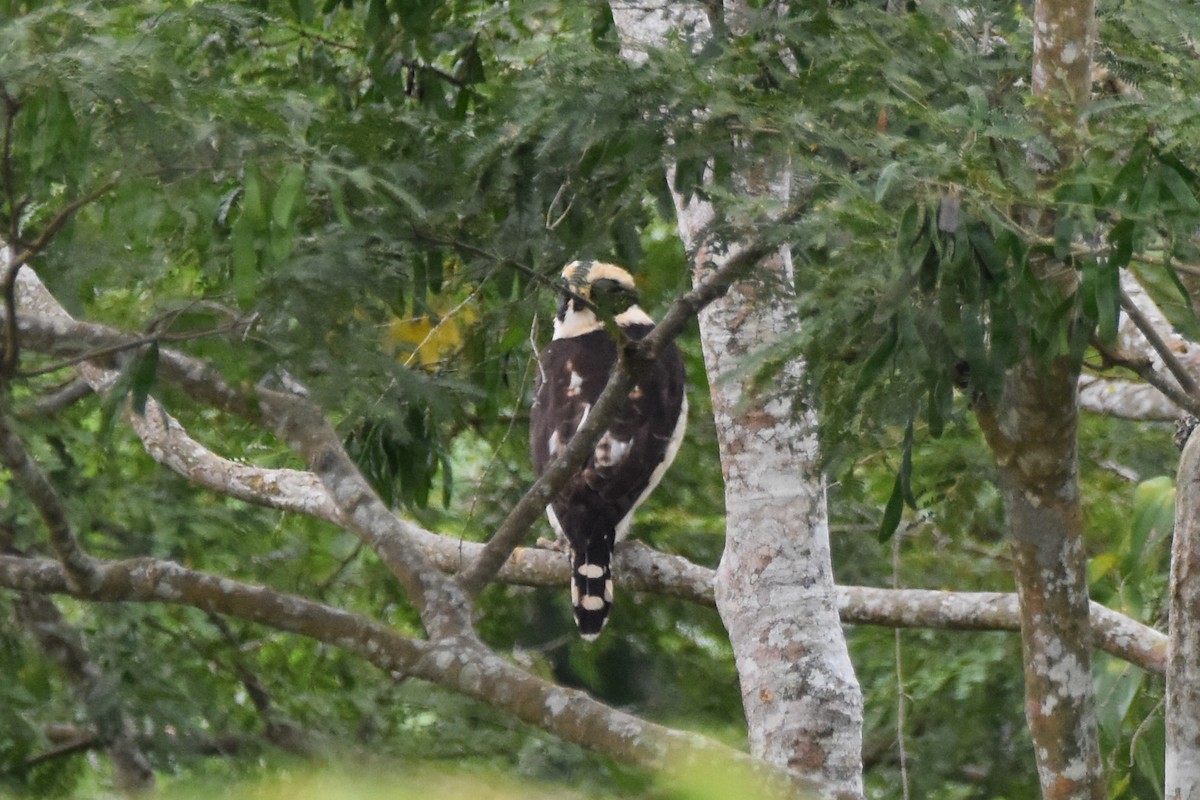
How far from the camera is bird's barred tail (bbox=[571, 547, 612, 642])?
5145mm

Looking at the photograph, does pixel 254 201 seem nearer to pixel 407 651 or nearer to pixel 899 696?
pixel 407 651

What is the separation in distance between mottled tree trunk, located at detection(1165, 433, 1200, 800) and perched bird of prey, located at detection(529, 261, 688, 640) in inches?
87.1

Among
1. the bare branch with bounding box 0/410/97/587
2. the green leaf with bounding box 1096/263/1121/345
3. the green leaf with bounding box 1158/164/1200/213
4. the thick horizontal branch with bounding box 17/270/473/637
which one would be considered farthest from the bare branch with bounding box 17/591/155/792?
the green leaf with bounding box 1158/164/1200/213

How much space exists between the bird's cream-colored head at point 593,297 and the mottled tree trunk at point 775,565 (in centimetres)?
24

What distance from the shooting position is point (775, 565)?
398 centimetres

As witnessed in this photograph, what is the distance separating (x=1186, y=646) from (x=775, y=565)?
3.49 feet

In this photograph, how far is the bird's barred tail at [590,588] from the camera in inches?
203

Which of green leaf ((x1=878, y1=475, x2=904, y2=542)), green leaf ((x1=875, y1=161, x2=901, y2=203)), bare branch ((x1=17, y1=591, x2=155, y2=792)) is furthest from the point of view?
bare branch ((x1=17, y1=591, x2=155, y2=792))

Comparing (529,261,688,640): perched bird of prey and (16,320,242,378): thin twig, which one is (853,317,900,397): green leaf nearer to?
(16,320,242,378): thin twig

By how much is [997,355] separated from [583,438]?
0.86m

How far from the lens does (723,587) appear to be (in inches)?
162

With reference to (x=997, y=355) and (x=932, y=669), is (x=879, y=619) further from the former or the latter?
(x=997, y=355)

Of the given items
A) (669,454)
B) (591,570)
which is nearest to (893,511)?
(591,570)

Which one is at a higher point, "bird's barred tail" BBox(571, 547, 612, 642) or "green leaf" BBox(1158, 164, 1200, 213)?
"green leaf" BBox(1158, 164, 1200, 213)
